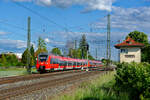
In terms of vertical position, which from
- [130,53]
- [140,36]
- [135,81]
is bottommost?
[135,81]

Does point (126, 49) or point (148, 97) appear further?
point (126, 49)

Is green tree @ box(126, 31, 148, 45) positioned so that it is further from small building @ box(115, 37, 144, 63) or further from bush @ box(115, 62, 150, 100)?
bush @ box(115, 62, 150, 100)

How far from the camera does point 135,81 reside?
8781 millimetres

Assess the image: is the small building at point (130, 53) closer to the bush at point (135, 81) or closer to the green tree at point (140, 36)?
the green tree at point (140, 36)

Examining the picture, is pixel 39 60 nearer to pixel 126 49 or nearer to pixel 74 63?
pixel 126 49

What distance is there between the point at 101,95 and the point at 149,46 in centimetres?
5145

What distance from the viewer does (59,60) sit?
3906 centimetres

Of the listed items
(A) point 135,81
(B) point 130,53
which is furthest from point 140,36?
(A) point 135,81

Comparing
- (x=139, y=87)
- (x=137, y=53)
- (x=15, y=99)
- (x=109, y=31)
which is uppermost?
(x=109, y=31)

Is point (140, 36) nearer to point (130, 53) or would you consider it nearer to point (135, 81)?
point (130, 53)

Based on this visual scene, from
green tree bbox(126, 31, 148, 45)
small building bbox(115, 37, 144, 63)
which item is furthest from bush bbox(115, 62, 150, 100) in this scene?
green tree bbox(126, 31, 148, 45)

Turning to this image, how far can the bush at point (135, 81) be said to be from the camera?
8.31 m

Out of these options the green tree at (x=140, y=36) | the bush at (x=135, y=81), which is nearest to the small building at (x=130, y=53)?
the green tree at (x=140, y=36)

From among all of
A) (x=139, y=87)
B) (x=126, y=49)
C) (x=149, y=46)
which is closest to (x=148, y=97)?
(x=139, y=87)
